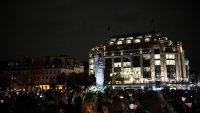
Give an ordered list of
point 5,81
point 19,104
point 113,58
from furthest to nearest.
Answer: point 113,58 → point 5,81 → point 19,104

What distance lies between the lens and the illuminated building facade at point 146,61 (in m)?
144

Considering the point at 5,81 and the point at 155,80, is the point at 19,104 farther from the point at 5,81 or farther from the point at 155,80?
the point at 155,80

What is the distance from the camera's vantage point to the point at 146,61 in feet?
481

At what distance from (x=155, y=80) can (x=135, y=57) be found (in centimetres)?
1590

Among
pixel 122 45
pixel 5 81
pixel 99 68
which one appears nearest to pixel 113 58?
pixel 122 45

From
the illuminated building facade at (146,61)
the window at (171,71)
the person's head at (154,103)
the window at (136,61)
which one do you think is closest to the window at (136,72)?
the illuminated building facade at (146,61)

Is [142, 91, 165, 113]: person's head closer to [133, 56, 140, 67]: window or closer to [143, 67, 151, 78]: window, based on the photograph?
[143, 67, 151, 78]: window

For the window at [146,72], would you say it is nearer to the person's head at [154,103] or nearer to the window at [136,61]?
the window at [136,61]

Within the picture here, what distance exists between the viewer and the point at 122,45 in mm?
157250

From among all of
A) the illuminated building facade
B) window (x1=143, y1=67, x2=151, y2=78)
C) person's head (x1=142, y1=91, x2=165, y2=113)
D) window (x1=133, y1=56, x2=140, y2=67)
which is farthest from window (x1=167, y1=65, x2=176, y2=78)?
person's head (x1=142, y1=91, x2=165, y2=113)

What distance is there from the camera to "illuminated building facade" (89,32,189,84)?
14350 centimetres

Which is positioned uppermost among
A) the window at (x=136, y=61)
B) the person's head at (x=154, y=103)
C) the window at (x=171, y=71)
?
the window at (x=136, y=61)

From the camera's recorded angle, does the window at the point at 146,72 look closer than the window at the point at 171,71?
No

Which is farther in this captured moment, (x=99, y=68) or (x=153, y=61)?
(x=153, y=61)
